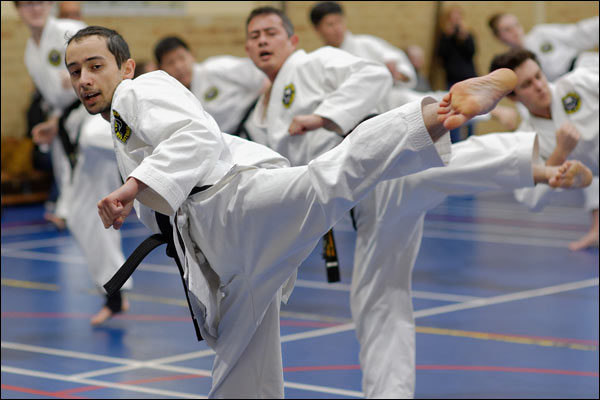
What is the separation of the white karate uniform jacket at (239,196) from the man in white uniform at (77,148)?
2507mm

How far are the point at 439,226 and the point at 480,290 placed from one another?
312 cm

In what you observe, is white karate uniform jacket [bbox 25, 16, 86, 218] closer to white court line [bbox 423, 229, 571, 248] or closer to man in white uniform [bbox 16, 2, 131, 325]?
man in white uniform [bbox 16, 2, 131, 325]

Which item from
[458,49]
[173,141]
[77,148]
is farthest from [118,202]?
[458,49]

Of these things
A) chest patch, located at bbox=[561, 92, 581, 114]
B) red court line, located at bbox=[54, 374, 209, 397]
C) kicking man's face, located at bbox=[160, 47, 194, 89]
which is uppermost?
kicking man's face, located at bbox=[160, 47, 194, 89]

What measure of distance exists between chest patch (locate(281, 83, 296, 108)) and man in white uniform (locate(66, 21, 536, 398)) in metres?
1.47

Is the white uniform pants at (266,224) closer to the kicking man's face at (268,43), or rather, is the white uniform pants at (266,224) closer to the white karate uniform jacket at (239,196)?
the white karate uniform jacket at (239,196)

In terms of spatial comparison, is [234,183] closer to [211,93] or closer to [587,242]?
[211,93]

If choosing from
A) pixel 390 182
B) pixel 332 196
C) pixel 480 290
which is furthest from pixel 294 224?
pixel 480 290

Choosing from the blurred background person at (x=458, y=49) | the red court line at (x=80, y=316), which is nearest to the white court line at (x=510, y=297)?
the red court line at (x=80, y=316)

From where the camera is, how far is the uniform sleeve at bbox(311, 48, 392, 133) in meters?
4.62

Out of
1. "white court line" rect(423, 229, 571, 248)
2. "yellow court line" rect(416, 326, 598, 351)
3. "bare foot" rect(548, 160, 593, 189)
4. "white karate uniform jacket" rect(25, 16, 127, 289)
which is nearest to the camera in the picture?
"bare foot" rect(548, 160, 593, 189)

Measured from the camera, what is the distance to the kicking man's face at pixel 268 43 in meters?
5.12

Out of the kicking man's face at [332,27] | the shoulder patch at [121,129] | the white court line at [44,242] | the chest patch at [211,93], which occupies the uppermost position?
the kicking man's face at [332,27]

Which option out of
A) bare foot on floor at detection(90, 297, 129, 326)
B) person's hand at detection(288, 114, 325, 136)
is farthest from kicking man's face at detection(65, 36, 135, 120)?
bare foot on floor at detection(90, 297, 129, 326)
